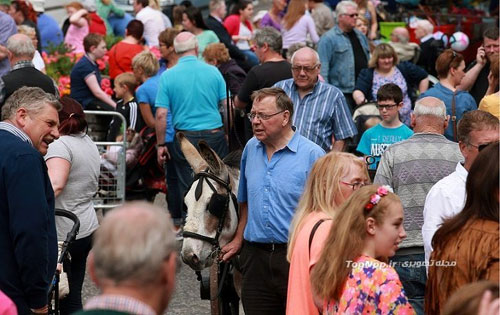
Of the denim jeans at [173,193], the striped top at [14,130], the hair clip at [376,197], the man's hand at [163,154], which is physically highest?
the hair clip at [376,197]

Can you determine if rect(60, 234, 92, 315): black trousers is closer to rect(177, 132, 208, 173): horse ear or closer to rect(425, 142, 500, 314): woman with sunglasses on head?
rect(177, 132, 208, 173): horse ear

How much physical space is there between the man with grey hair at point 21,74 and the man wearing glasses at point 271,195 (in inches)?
138

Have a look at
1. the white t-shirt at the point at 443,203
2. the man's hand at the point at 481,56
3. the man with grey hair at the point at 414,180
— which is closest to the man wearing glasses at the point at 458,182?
the white t-shirt at the point at 443,203

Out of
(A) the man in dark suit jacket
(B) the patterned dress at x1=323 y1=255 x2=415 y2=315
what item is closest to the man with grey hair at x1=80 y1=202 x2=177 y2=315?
(B) the patterned dress at x1=323 y1=255 x2=415 y2=315

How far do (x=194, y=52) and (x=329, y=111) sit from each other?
9.94 ft

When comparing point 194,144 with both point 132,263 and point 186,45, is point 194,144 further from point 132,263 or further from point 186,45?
point 132,263

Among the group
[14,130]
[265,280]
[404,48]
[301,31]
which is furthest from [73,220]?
[404,48]

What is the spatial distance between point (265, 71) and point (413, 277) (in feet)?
13.1

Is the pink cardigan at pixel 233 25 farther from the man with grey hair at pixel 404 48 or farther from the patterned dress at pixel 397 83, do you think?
the patterned dress at pixel 397 83

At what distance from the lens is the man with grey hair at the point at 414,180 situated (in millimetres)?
6543

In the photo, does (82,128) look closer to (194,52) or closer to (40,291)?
(40,291)

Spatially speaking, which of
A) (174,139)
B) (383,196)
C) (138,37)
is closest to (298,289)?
(383,196)

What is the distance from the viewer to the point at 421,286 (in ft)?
21.5

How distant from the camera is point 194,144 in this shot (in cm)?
1079
